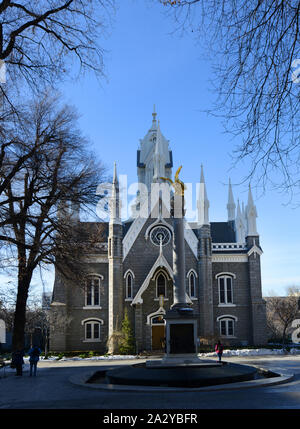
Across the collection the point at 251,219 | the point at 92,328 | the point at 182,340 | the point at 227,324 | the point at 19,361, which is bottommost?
the point at 19,361

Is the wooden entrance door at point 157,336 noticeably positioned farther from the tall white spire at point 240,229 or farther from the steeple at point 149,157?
the steeple at point 149,157

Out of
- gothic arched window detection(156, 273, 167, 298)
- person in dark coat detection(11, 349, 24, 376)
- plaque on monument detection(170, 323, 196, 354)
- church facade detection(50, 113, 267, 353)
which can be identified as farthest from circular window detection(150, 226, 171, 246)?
person in dark coat detection(11, 349, 24, 376)

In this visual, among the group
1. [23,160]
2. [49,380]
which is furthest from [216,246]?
[23,160]

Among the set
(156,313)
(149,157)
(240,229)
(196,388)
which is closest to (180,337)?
(196,388)

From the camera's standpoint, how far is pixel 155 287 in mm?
40188

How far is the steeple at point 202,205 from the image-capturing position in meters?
42.2

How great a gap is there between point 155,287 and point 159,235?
479 centimetres

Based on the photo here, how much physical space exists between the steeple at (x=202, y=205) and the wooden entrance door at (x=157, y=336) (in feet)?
33.5

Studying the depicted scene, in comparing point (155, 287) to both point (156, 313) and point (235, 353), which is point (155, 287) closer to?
point (156, 313)

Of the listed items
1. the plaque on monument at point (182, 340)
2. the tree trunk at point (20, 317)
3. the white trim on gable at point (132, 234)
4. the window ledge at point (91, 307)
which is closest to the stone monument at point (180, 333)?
the plaque on monument at point (182, 340)

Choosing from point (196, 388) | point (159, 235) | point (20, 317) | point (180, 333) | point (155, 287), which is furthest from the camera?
point (159, 235)

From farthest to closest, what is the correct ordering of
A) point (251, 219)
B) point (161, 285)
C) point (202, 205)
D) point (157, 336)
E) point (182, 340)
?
1. point (251, 219)
2. point (202, 205)
3. point (161, 285)
4. point (157, 336)
5. point (182, 340)

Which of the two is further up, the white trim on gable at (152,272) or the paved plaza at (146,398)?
the white trim on gable at (152,272)
